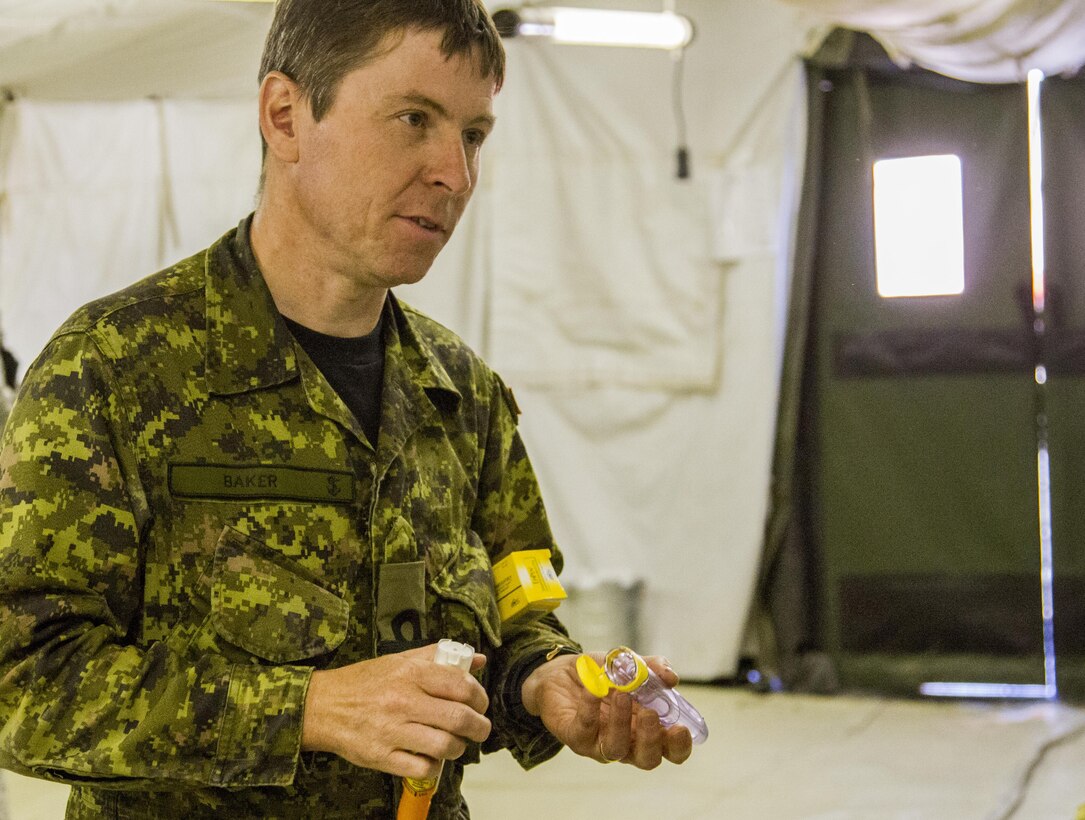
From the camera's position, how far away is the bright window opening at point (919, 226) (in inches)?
181

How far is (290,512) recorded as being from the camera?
1360 millimetres

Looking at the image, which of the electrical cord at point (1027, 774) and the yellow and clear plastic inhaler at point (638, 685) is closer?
the yellow and clear plastic inhaler at point (638, 685)

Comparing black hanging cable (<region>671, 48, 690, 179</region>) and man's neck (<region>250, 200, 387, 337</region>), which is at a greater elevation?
black hanging cable (<region>671, 48, 690, 179</region>)

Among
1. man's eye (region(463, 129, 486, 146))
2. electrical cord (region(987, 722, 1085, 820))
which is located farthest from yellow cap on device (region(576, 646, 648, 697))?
electrical cord (region(987, 722, 1085, 820))

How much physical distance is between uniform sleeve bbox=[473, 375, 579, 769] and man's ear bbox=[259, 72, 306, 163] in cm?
47

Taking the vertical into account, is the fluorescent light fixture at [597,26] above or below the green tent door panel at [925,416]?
above

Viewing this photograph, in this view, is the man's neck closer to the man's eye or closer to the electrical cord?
the man's eye

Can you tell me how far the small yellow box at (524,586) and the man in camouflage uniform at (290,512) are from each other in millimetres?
38

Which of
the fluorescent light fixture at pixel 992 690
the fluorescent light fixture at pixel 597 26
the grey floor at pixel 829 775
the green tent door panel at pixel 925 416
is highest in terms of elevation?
the fluorescent light fixture at pixel 597 26

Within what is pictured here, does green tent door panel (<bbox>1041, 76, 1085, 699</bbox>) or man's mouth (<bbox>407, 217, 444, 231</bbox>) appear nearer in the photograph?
man's mouth (<bbox>407, 217, 444, 231</bbox>)

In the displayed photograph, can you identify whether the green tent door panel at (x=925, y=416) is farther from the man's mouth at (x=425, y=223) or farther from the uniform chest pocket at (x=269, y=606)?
the uniform chest pocket at (x=269, y=606)

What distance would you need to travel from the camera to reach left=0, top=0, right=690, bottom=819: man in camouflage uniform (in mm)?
1170

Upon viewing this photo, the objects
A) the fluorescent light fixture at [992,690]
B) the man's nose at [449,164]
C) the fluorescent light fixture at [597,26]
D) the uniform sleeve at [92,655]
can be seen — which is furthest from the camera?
the fluorescent light fixture at [992,690]

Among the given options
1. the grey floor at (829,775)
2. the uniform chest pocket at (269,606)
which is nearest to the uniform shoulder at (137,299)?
the uniform chest pocket at (269,606)
